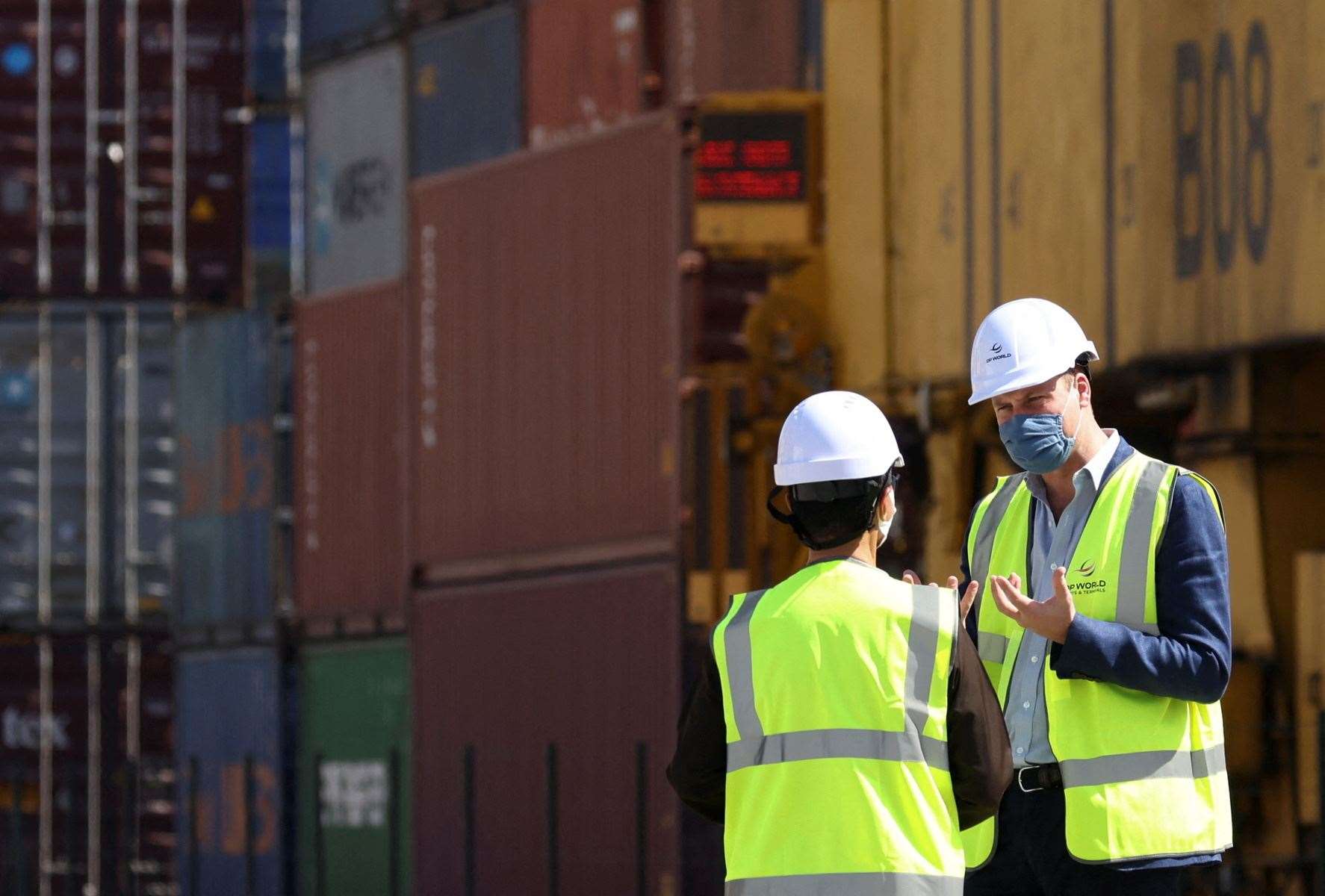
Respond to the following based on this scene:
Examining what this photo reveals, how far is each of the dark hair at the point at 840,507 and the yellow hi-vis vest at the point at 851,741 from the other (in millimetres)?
51

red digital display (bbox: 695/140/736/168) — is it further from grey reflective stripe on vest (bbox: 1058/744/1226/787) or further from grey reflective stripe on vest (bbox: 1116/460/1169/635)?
grey reflective stripe on vest (bbox: 1058/744/1226/787)

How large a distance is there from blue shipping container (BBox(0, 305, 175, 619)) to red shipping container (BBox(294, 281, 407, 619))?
2.35 metres

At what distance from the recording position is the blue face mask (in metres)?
4.28

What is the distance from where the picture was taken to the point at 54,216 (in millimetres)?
25203

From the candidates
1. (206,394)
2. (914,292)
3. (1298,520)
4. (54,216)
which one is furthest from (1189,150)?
(54,216)

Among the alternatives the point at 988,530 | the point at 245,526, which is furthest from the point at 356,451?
the point at 988,530

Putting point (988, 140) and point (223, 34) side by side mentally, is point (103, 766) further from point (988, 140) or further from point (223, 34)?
point (988, 140)

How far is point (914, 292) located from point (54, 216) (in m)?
13.1

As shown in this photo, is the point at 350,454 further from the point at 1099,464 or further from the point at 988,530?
the point at 1099,464

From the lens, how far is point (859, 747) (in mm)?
3883

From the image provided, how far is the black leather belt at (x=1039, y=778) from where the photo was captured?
428cm

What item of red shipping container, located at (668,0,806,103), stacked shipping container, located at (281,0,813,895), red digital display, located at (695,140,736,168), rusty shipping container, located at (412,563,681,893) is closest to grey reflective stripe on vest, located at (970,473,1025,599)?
rusty shipping container, located at (412,563,681,893)

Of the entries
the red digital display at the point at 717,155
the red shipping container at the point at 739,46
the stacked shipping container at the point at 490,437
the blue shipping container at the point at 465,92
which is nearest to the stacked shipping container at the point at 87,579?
the stacked shipping container at the point at 490,437

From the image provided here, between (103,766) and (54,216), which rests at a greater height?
Answer: (54,216)
